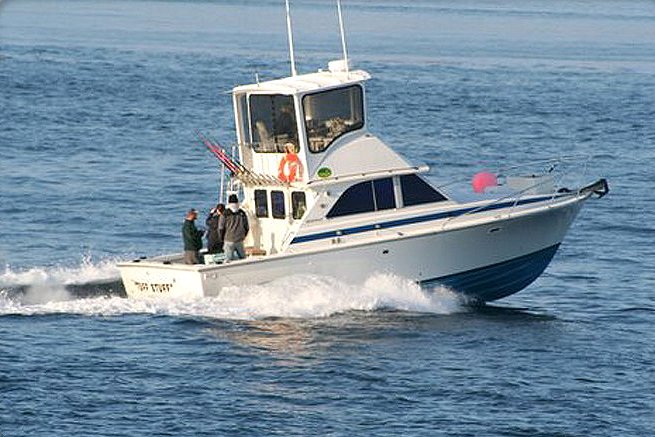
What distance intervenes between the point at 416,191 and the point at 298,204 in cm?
223

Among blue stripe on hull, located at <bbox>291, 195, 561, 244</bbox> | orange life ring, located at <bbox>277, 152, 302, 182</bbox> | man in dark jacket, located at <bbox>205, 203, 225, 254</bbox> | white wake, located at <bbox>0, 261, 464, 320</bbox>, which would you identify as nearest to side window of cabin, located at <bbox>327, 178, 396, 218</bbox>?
blue stripe on hull, located at <bbox>291, 195, 561, 244</bbox>

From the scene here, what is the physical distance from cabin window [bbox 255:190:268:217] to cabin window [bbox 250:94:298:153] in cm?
80

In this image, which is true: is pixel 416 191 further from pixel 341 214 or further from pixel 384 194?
pixel 341 214

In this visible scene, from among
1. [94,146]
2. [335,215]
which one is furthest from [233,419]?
[94,146]

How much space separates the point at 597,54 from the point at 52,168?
44136 mm

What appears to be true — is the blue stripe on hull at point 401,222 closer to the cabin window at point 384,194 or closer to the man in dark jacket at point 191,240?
the cabin window at point 384,194

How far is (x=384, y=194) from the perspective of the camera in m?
29.7

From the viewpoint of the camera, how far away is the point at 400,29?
104125 millimetres

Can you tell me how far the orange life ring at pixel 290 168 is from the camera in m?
29.5

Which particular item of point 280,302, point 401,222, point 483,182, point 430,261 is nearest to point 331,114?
point 401,222

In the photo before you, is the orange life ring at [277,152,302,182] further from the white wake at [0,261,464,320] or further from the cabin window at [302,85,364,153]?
the white wake at [0,261,464,320]

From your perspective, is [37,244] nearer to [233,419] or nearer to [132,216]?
[132,216]

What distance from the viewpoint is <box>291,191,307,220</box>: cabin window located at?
96.7 ft

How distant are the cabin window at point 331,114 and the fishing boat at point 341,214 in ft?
0.06
